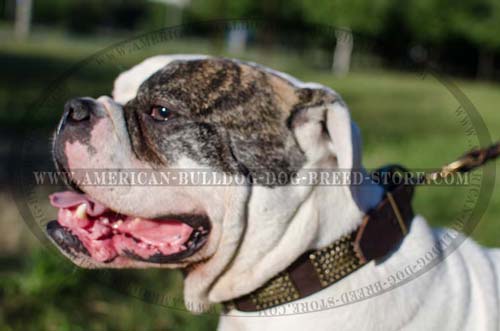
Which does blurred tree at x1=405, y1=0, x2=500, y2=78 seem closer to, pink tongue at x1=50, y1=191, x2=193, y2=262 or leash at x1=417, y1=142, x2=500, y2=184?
leash at x1=417, y1=142, x2=500, y2=184

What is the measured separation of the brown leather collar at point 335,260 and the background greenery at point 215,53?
100 cm

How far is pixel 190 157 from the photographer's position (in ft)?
7.55

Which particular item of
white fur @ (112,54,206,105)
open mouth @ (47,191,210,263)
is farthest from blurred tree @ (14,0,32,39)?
open mouth @ (47,191,210,263)

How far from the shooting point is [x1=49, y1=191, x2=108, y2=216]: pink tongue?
95.4 inches

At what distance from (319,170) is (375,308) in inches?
21.2

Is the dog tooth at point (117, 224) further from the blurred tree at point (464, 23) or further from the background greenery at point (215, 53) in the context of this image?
the blurred tree at point (464, 23)

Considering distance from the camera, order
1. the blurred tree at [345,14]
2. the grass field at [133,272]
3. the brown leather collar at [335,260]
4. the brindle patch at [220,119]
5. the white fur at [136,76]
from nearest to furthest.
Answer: the brown leather collar at [335,260]
the brindle patch at [220,119]
the white fur at [136,76]
the grass field at [133,272]
the blurred tree at [345,14]

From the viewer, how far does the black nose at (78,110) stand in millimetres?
2318

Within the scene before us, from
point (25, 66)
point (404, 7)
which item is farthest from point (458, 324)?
point (404, 7)

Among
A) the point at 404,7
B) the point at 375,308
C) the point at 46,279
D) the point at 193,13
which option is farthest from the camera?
the point at 404,7

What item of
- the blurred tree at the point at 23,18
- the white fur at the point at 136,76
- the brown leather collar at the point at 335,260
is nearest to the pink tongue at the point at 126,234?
the brown leather collar at the point at 335,260

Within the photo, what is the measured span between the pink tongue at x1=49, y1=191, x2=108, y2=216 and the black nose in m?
0.32

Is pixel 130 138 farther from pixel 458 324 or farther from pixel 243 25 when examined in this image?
pixel 458 324

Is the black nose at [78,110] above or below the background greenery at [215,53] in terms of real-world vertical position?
above
